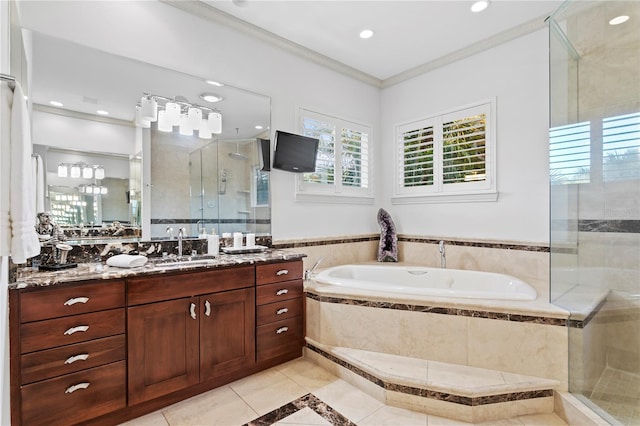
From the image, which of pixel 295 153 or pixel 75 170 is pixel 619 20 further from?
pixel 75 170

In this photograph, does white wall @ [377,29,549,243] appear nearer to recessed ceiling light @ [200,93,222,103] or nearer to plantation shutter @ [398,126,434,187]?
plantation shutter @ [398,126,434,187]

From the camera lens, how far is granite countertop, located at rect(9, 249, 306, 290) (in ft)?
5.10

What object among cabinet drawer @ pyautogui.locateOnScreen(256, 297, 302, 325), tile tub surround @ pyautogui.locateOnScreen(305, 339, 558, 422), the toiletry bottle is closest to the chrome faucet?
the toiletry bottle

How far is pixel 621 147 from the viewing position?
6.87 ft

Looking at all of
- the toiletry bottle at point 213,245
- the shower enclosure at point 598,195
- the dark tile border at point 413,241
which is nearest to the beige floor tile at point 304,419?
the toiletry bottle at point 213,245

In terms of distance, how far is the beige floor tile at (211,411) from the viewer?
6.06 feet

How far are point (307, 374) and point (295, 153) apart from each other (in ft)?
6.48

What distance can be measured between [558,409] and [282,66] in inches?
136

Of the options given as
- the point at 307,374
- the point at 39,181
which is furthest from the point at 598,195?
the point at 39,181

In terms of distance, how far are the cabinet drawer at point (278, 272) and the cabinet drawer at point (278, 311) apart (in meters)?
0.19

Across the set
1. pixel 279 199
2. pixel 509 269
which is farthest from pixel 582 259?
pixel 279 199

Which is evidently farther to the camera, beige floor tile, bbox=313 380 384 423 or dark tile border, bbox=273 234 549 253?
dark tile border, bbox=273 234 549 253

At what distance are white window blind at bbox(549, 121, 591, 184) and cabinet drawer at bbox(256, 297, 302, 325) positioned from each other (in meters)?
2.31

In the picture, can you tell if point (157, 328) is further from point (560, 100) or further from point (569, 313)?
point (560, 100)
